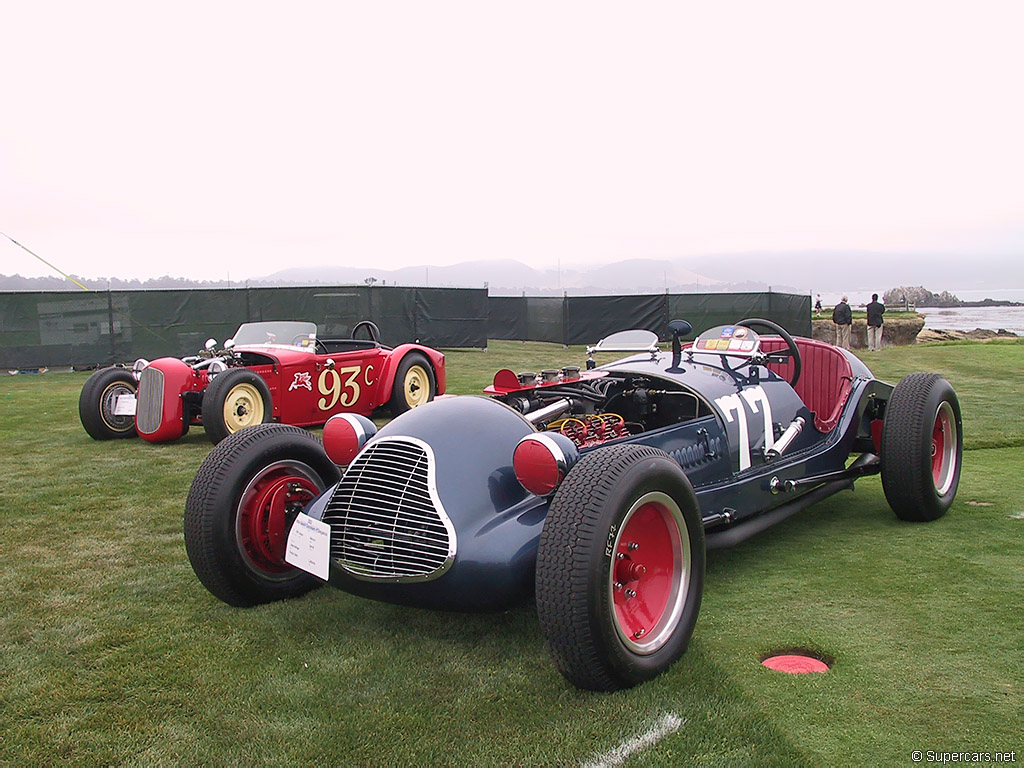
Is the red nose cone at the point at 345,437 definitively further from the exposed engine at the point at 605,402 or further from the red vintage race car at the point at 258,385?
the red vintage race car at the point at 258,385

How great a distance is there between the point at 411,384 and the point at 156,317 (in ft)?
30.0

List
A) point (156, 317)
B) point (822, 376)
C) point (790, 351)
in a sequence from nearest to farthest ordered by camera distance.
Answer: point (790, 351), point (822, 376), point (156, 317)

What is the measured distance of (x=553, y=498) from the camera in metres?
3.04

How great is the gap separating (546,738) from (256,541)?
1705 millimetres

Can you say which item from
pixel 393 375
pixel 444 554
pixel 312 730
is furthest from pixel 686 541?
pixel 393 375

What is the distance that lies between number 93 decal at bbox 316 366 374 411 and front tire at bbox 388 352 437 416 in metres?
0.40

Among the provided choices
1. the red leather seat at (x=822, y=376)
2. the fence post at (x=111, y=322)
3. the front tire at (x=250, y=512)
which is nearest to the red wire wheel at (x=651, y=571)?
the front tire at (x=250, y=512)

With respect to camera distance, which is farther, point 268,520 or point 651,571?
point 268,520

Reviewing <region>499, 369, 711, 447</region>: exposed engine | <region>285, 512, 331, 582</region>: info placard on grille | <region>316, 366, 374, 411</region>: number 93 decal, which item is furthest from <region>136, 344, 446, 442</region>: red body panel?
<region>285, 512, 331, 582</region>: info placard on grille

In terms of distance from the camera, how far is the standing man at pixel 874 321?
19672 millimetres

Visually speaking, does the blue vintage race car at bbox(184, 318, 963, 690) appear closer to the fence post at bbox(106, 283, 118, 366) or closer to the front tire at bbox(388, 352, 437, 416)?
the front tire at bbox(388, 352, 437, 416)

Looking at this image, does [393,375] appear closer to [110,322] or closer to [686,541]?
[686,541]

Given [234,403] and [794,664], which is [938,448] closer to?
[794,664]

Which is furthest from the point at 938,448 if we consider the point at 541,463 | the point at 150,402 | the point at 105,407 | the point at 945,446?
the point at 105,407
